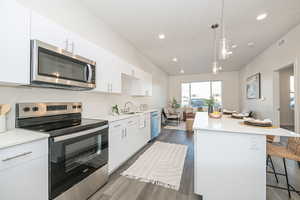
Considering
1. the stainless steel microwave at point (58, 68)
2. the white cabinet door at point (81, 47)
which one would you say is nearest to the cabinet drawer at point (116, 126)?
the stainless steel microwave at point (58, 68)

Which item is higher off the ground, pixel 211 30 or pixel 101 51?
pixel 211 30

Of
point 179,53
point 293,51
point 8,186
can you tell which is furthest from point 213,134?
point 179,53

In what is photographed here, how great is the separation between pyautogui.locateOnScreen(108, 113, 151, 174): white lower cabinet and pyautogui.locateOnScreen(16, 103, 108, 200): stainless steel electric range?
0.18 m

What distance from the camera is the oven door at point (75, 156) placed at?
3.78 ft

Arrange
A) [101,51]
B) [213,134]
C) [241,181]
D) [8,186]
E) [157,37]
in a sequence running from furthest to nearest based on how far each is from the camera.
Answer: [157,37]
[101,51]
[213,134]
[241,181]
[8,186]

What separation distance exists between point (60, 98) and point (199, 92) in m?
7.47

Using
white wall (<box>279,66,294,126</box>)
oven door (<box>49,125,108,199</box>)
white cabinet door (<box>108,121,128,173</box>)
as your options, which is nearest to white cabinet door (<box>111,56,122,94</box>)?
white cabinet door (<box>108,121,128,173</box>)

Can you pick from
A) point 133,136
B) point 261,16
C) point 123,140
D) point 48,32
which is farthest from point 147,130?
point 261,16

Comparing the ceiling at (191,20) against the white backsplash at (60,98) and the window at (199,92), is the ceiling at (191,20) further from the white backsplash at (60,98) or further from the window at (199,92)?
the window at (199,92)

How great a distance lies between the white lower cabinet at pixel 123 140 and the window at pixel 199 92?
5.62 m

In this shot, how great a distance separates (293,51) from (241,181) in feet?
11.3

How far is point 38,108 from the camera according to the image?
1465 mm

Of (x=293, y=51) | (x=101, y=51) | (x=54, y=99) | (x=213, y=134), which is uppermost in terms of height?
(x=293, y=51)

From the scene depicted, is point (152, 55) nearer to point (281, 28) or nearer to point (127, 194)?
point (281, 28)
